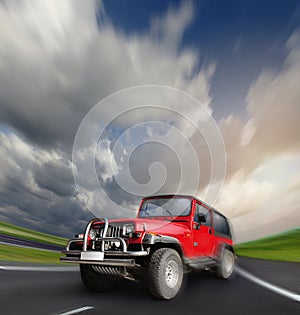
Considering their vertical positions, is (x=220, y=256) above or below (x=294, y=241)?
below

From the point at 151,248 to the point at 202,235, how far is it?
202 cm

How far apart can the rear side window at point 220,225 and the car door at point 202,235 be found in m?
0.54

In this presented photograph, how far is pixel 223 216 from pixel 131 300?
4.93 m

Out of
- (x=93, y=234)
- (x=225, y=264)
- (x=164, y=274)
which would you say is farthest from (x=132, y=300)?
(x=225, y=264)

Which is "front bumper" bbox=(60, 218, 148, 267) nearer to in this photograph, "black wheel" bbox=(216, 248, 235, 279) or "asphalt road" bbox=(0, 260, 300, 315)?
"asphalt road" bbox=(0, 260, 300, 315)

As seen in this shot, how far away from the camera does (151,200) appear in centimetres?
749

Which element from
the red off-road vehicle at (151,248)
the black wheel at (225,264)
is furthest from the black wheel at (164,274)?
the black wheel at (225,264)

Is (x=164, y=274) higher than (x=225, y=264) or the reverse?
the reverse

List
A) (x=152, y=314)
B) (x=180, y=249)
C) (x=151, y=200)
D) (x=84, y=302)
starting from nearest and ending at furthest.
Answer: (x=152, y=314) → (x=84, y=302) → (x=180, y=249) → (x=151, y=200)

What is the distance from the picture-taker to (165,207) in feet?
23.2

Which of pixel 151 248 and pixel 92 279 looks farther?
pixel 92 279

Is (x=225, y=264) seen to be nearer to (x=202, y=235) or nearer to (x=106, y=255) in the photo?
(x=202, y=235)

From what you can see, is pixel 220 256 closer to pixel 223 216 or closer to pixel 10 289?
pixel 223 216

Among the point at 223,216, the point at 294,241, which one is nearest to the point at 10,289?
the point at 223,216
